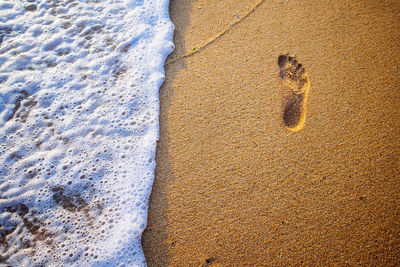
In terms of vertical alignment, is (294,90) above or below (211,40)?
below

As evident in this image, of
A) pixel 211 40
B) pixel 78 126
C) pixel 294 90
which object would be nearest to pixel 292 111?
pixel 294 90

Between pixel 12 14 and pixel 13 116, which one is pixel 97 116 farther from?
pixel 12 14

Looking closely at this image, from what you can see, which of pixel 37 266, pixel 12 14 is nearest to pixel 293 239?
pixel 37 266

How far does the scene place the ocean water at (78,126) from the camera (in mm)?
1523

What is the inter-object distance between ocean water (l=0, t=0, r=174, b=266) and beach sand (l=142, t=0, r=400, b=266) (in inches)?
7.8

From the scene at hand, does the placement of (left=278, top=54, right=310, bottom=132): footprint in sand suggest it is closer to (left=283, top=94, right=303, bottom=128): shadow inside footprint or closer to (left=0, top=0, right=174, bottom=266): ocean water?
(left=283, top=94, right=303, bottom=128): shadow inside footprint

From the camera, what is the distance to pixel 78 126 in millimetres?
1902

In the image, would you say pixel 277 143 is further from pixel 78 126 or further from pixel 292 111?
pixel 78 126

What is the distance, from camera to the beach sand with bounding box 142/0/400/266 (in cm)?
140

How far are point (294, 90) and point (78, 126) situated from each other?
189 cm

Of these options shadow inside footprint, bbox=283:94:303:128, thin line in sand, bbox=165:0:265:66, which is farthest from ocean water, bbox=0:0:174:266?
shadow inside footprint, bbox=283:94:303:128

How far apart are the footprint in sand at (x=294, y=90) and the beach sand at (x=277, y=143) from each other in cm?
4

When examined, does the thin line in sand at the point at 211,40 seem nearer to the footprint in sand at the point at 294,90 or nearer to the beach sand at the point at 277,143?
the beach sand at the point at 277,143

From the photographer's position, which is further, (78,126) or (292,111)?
(78,126)
